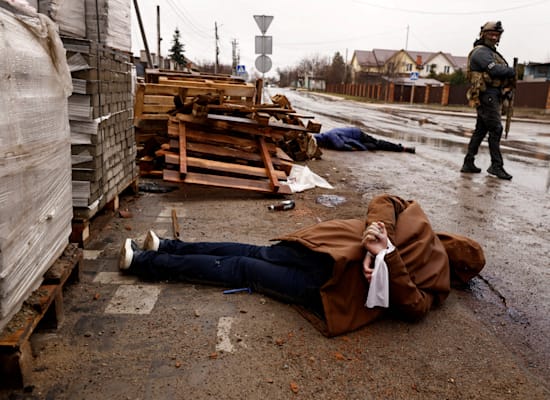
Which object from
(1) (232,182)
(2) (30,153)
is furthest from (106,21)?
(1) (232,182)

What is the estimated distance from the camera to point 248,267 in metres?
3.28

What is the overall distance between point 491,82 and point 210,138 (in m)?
4.80

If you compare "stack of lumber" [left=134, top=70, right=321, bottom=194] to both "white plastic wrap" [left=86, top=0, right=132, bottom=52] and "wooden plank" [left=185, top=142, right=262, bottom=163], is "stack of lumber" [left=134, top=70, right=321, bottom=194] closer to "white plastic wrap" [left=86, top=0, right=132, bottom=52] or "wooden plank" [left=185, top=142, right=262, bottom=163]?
"wooden plank" [left=185, top=142, right=262, bottom=163]

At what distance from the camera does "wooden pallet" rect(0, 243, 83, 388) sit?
2.13 metres

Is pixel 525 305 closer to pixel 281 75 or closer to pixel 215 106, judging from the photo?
pixel 215 106

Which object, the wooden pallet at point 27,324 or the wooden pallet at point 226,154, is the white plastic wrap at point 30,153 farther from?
the wooden pallet at point 226,154

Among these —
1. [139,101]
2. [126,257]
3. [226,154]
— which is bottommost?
[126,257]

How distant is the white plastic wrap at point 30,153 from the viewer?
211cm

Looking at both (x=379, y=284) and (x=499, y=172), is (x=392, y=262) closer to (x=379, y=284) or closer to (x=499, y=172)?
(x=379, y=284)

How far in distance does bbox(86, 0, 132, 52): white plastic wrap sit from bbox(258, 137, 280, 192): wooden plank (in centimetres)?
249

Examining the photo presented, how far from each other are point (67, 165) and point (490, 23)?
7516 mm

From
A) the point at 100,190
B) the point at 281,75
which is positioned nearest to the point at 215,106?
the point at 100,190

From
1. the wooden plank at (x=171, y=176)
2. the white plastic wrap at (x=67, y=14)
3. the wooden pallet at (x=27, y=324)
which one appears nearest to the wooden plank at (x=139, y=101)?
the wooden plank at (x=171, y=176)

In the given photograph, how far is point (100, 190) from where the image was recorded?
4.18 meters
